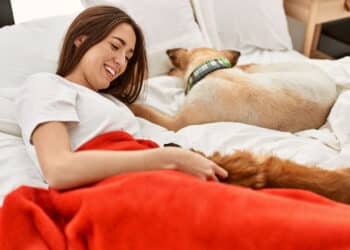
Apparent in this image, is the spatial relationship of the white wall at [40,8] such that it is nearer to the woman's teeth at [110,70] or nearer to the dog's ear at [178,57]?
the dog's ear at [178,57]

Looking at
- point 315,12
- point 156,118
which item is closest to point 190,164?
point 156,118

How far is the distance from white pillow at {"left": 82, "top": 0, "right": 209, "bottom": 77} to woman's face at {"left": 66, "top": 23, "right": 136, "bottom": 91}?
517 mm

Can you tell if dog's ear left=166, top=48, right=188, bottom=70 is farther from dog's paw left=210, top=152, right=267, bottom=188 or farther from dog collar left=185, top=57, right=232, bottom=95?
dog's paw left=210, top=152, right=267, bottom=188

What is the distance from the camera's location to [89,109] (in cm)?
113

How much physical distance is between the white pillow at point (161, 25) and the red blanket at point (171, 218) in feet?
3.18

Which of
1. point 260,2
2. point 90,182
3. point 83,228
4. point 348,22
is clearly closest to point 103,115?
point 90,182

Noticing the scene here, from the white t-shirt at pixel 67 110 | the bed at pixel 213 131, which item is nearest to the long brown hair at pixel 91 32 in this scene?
the white t-shirt at pixel 67 110

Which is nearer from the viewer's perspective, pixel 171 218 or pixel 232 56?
pixel 171 218

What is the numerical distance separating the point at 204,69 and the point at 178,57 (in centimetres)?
18

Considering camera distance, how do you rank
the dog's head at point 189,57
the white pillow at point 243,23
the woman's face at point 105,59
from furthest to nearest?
1. the white pillow at point 243,23
2. the dog's head at point 189,57
3. the woman's face at point 105,59

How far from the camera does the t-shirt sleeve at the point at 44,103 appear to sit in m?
1.01

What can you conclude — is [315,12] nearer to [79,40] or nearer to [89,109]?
[79,40]

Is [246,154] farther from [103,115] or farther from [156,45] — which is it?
[156,45]

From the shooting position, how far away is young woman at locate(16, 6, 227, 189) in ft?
3.10
